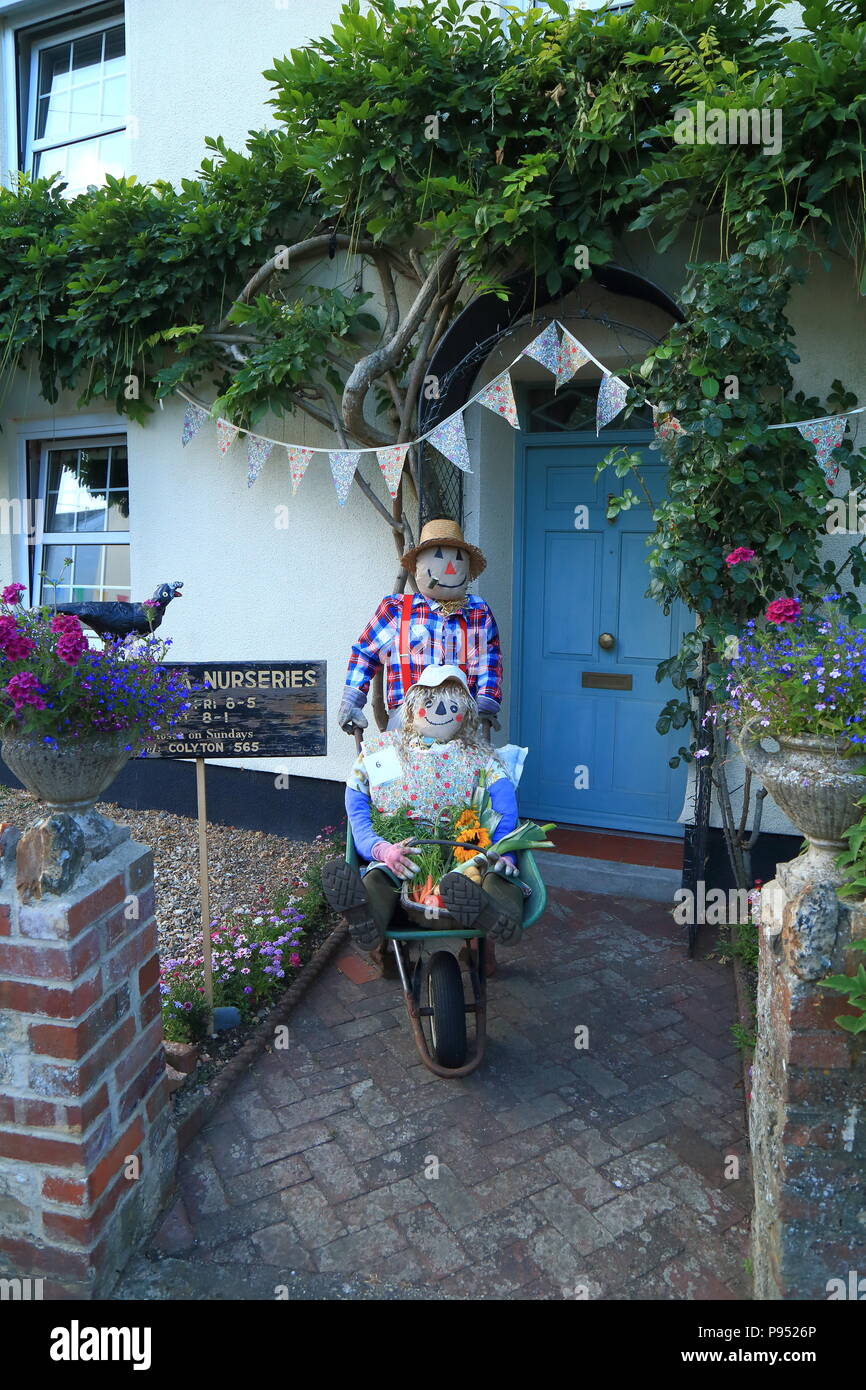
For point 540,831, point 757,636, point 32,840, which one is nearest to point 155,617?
point 32,840

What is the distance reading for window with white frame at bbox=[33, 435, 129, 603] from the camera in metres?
6.48

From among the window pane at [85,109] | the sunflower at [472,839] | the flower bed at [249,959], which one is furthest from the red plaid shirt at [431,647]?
the window pane at [85,109]

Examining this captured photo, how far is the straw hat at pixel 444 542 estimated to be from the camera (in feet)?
12.6

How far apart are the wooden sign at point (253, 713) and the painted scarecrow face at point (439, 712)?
0.39 m

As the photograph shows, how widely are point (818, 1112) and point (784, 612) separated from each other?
1.36 meters

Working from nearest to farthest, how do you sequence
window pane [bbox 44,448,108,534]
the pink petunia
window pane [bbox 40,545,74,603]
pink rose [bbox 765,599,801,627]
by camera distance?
the pink petunia, pink rose [bbox 765,599,801,627], window pane [bbox 44,448,108,534], window pane [bbox 40,545,74,603]

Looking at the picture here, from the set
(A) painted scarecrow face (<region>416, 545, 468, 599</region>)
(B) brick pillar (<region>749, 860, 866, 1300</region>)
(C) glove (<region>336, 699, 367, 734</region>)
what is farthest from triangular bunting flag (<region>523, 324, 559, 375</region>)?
(B) brick pillar (<region>749, 860, 866, 1300</region>)

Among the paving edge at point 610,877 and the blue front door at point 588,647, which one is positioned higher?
the blue front door at point 588,647

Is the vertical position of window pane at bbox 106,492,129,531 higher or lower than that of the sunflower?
higher

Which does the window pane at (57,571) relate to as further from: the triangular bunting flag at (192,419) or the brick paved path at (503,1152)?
the brick paved path at (503,1152)

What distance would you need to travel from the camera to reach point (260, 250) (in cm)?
511

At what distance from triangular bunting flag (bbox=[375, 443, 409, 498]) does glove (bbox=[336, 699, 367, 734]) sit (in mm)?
1280

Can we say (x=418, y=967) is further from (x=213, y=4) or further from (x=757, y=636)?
(x=213, y=4)

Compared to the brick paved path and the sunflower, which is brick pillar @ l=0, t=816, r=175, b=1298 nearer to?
the brick paved path
